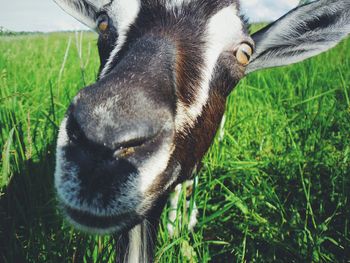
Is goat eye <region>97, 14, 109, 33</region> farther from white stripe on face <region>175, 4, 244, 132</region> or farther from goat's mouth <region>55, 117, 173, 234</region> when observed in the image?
goat's mouth <region>55, 117, 173, 234</region>

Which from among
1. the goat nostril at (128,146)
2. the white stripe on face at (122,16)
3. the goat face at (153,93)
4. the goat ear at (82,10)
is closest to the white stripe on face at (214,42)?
the goat face at (153,93)

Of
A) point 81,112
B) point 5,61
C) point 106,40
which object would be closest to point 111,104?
point 81,112

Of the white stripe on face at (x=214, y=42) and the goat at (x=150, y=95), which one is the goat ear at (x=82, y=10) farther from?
the white stripe on face at (x=214, y=42)

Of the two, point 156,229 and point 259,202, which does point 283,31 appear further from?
point 156,229

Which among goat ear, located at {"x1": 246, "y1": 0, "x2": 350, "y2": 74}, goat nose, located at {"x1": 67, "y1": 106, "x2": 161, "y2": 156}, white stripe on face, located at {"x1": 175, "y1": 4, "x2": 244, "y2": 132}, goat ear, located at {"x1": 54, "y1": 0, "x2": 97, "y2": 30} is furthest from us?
goat ear, located at {"x1": 54, "y1": 0, "x2": 97, "y2": 30}

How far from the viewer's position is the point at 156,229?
2.76m

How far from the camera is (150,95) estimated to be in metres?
1.68

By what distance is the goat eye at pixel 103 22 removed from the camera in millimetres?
2508

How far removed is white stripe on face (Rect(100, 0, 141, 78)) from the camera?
2.30m

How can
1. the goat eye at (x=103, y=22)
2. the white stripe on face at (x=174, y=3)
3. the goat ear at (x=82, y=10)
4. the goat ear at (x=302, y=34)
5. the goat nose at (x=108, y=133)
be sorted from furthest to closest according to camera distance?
the goat ear at (x=82, y=10) → the goat ear at (x=302, y=34) → the goat eye at (x=103, y=22) → the white stripe on face at (x=174, y=3) → the goat nose at (x=108, y=133)

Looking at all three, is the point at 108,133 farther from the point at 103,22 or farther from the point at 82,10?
the point at 82,10

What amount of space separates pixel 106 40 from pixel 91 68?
3.70 metres

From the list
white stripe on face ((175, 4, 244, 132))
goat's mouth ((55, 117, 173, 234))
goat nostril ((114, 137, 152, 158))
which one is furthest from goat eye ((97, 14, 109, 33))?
goat nostril ((114, 137, 152, 158))

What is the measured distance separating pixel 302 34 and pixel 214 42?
106 centimetres
